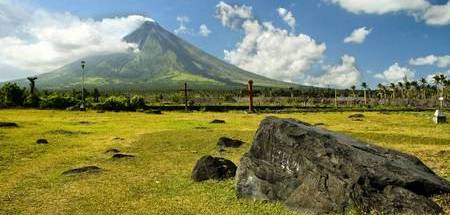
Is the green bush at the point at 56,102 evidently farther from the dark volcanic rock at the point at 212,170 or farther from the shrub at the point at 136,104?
the dark volcanic rock at the point at 212,170

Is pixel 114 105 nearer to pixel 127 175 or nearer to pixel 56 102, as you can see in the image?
pixel 56 102

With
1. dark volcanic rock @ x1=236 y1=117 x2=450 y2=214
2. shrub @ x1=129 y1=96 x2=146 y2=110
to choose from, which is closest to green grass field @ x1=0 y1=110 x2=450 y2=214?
dark volcanic rock @ x1=236 y1=117 x2=450 y2=214

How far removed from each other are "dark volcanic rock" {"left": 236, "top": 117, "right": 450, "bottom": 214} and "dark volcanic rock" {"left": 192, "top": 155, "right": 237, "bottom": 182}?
2.95 m

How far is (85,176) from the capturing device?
25.5 metres

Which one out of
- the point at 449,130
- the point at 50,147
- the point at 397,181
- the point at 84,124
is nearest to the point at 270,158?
the point at 397,181

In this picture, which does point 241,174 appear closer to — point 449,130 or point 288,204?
point 288,204

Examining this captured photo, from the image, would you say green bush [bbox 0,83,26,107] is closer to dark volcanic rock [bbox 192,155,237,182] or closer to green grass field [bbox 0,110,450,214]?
green grass field [bbox 0,110,450,214]

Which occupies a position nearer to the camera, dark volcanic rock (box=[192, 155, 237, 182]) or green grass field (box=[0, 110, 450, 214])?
green grass field (box=[0, 110, 450, 214])

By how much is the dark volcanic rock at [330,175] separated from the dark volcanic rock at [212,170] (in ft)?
9.67

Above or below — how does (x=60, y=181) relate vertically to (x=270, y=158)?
below

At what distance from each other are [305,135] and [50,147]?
24.8m

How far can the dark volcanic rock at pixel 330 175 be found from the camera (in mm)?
16578

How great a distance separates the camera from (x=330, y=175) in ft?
57.8

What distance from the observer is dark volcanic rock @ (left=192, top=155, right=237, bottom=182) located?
23.8 m
